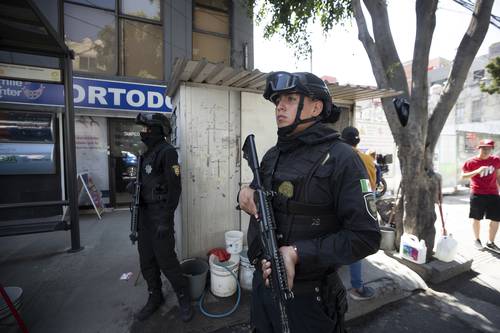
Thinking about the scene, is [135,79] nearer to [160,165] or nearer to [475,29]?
[160,165]

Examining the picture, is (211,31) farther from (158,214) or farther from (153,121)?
(158,214)

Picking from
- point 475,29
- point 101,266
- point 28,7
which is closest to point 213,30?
point 28,7

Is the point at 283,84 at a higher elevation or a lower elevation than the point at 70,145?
higher

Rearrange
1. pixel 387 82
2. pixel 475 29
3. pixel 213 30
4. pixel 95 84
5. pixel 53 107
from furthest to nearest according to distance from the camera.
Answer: pixel 213 30 < pixel 95 84 < pixel 53 107 < pixel 387 82 < pixel 475 29

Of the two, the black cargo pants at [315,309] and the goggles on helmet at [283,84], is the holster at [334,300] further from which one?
the goggles on helmet at [283,84]

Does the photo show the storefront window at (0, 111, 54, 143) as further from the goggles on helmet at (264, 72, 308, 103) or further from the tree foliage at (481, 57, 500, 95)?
the tree foliage at (481, 57, 500, 95)

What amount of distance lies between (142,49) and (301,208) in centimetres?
732

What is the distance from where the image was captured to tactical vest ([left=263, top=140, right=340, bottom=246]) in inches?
53.2

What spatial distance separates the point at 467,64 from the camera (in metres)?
3.58

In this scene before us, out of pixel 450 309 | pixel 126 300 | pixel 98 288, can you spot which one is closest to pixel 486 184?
pixel 450 309

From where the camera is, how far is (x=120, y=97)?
6.49 m

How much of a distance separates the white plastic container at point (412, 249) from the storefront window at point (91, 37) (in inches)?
295

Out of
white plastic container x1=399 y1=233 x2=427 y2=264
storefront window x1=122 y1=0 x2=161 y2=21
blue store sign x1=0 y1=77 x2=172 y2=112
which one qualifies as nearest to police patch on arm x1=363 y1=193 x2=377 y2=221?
white plastic container x1=399 y1=233 x2=427 y2=264

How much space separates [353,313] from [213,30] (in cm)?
780
